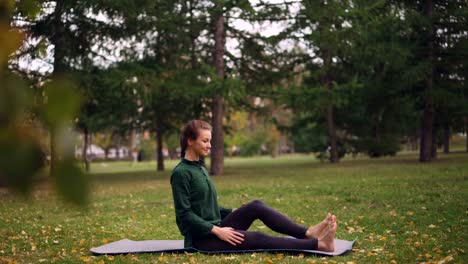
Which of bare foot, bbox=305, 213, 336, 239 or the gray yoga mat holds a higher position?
bare foot, bbox=305, 213, 336, 239

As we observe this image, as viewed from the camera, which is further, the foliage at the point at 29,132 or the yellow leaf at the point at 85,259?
the yellow leaf at the point at 85,259

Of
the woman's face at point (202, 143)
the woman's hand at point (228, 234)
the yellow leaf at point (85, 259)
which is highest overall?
the woman's face at point (202, 143)

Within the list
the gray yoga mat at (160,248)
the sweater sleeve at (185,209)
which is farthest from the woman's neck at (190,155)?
the gray yoga mat at (160,248)

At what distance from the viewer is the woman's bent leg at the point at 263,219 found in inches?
222

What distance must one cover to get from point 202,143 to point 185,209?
2.12ft

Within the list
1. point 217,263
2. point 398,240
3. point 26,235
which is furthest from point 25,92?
point 26,235

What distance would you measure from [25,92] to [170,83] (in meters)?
17.2

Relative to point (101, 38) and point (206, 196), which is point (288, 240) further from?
point (101, 38)

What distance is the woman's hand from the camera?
5496 mm

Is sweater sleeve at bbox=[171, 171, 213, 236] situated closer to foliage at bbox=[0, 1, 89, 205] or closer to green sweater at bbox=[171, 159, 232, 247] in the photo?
green sweater at bbox=[171, 159, 232, 247]

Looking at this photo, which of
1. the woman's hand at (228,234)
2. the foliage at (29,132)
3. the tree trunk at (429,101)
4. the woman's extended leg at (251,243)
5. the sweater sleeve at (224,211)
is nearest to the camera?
the foliage at (29,132)

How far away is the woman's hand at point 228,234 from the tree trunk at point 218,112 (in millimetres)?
13399

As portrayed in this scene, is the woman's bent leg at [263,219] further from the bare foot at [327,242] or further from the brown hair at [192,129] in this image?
the brown hair at [192,129]

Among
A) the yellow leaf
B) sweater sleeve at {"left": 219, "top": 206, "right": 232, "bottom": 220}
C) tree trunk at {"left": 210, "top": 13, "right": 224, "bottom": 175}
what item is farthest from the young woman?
tree trunk at {"left": 210, "top": 13, "right": 224, "bottom": 175}
